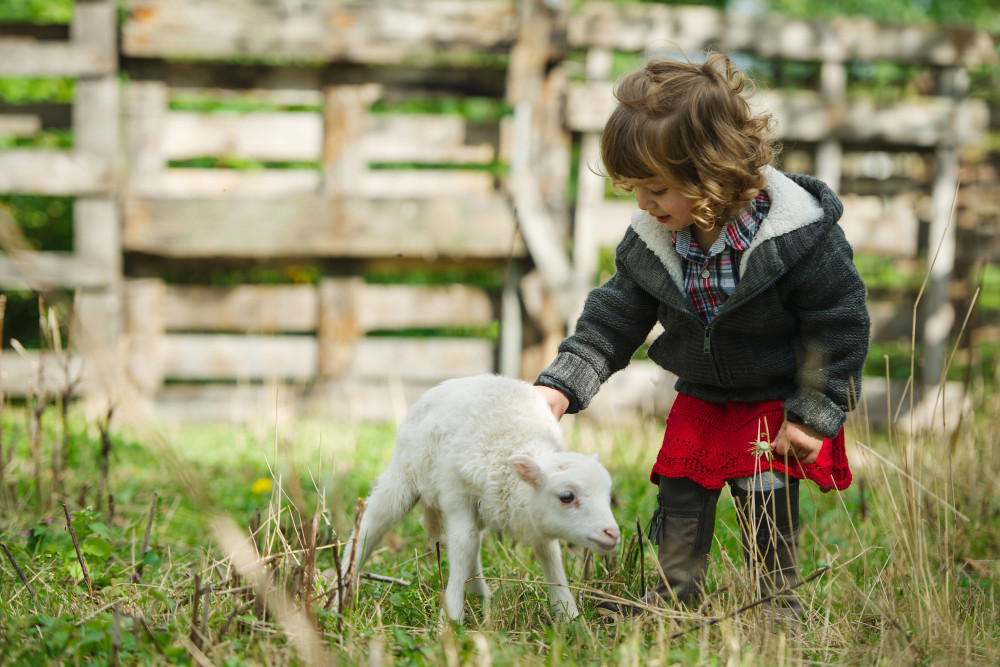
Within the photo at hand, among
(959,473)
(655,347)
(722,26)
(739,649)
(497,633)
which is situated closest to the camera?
(739,649)

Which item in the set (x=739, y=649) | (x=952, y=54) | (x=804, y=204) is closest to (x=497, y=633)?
(x=739, y=649)

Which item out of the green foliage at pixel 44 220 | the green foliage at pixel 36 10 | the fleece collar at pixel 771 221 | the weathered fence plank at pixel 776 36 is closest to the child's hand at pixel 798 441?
the fleece collar at pixel 771 221

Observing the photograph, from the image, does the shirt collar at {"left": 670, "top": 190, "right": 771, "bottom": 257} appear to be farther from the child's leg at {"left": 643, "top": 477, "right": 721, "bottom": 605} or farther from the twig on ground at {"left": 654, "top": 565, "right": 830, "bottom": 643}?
the twig on ground at {"left": 654, "top": 565, "right": 830, "bottom": 643}

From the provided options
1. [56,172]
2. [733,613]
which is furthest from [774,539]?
[56,172]

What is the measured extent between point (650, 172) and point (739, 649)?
→ 1324 millimetres

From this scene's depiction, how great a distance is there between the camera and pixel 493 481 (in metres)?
2.32

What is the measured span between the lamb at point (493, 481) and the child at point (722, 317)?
213 mm

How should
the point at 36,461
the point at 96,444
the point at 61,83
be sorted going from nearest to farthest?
the point at 36,461 < the point at 96,444 < the point at 61,83

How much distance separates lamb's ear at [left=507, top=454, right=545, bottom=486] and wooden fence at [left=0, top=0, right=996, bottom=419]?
313 centimetres

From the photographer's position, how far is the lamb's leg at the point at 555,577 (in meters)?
2.43

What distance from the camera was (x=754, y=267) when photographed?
2381mm

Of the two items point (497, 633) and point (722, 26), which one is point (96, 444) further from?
point (722, 26)

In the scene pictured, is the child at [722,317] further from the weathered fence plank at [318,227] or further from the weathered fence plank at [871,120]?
the weathered fence plank at [871,120]

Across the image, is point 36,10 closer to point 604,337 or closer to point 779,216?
point 604,337
